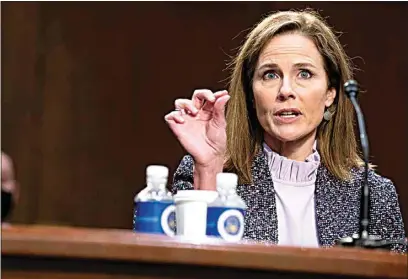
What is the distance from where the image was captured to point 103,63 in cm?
407

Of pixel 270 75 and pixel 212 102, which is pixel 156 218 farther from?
pixel 270 75

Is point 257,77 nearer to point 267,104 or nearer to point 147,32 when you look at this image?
point 267,104

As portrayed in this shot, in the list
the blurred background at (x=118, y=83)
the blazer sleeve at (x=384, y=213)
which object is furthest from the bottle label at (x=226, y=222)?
the blurred background at (x=118, y=83)

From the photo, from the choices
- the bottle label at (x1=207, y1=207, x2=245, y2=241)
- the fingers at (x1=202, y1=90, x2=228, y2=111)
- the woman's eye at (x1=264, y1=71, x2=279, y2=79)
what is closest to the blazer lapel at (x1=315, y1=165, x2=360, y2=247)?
the woman's eye at (x1=264, y1=71, x2=279, y2=79)

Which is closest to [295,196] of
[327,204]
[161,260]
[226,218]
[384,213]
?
Answer: [327,204]

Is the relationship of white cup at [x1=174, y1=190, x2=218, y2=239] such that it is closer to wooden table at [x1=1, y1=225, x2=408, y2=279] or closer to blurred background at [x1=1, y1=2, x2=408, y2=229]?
wooden table at [x1=1, y1=225, x2=408, y2=279]

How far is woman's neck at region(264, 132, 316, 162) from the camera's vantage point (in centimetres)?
194

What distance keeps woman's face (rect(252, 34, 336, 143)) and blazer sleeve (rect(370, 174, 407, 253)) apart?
0.18 m

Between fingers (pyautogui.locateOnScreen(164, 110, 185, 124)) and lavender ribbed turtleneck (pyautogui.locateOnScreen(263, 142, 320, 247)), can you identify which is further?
lavender ribbed turtleneck (pyautogui.locateOnScreen(263, 142, 320, 247))

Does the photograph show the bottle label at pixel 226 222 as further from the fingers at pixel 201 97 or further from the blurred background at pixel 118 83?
the blurred background at pixel 118 83

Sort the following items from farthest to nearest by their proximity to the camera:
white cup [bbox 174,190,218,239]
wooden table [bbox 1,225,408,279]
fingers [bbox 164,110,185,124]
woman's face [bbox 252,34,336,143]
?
woman's face [bbox 252,34,336,143], fingers [bbox 164,110,185,124], white cup [bbox 174,190,218,239], wooden table [bbox 1,225,408,279]

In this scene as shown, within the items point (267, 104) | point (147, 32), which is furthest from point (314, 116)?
point (147, 32)

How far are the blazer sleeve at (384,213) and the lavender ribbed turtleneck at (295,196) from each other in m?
0.12

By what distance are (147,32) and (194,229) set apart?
281cm
